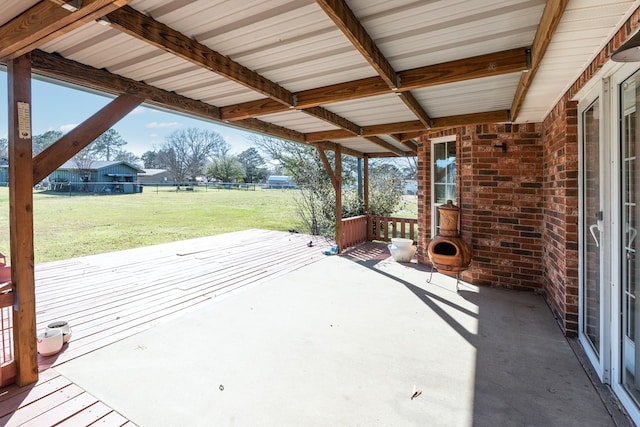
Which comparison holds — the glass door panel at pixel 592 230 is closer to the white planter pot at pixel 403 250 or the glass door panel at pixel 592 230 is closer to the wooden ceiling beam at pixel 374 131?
the wooden ceiling beam at pixel 374 131

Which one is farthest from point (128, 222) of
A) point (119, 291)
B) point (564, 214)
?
point (564, 214)

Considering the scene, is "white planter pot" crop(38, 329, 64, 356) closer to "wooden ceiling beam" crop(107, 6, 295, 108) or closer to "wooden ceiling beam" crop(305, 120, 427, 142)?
"wooden ceiling beam" crop(107, 6, 295, 108)

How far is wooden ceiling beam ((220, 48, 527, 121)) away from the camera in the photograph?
2338mm

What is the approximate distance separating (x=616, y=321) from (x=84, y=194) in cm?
2489

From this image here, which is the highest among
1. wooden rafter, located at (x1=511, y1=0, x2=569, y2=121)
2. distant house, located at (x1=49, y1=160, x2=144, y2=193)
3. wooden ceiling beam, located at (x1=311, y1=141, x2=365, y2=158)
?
distant house, located at (x1=49, y1=160, x2=144, y2=193)

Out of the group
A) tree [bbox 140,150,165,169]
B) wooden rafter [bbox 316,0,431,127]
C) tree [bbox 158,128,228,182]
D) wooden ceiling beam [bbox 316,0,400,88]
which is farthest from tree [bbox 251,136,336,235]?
tree [bbox 140,150,165,169]

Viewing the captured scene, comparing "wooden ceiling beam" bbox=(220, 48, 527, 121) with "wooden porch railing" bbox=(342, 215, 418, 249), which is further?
"wooden porch railing" bbox=(342, 215, 418, 249)

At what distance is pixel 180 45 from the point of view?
2074 millimetres

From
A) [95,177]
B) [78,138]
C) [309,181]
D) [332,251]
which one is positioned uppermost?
[95,177]

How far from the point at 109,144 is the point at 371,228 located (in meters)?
33.7

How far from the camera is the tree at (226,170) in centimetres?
3122

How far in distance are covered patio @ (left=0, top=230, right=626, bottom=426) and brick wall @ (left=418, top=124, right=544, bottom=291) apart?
31 cm

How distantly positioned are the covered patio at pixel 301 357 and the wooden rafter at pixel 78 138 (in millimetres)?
1591

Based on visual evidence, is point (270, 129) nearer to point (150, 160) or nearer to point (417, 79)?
point (417, 79)
